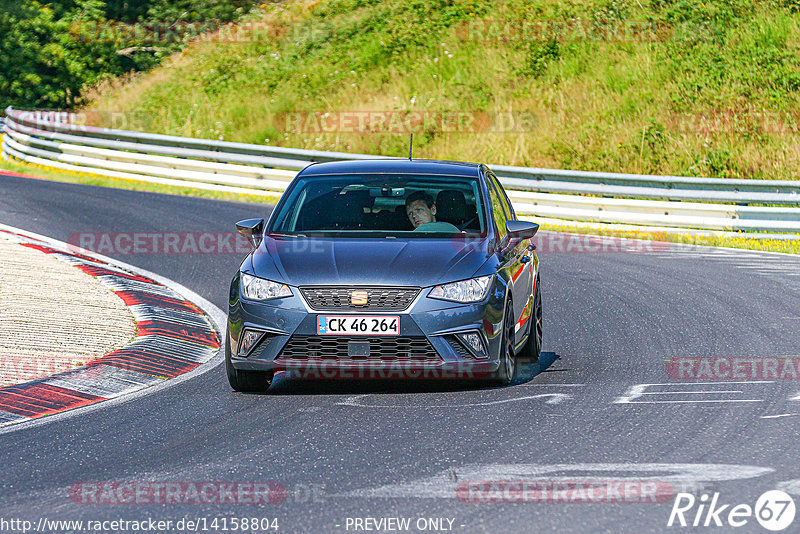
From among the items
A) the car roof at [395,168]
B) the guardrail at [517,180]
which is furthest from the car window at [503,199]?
the guardrail at [517,180]

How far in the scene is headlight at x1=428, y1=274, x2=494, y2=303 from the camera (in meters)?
8.10

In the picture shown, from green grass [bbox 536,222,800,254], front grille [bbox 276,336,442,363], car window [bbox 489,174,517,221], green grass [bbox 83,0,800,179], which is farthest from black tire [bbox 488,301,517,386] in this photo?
green grass [bbox 83,0,800,179]

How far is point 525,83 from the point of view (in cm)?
3177

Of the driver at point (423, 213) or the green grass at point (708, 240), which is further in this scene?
the green grass at point (708, 240)

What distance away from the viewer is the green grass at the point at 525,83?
27.2 meters

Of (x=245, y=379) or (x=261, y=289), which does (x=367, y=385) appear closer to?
(x=245, y=379)

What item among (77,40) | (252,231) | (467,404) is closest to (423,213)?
(252,231)

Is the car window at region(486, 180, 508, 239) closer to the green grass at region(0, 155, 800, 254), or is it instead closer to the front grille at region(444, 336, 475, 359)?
the front grille at region(444, 336, 475, 359)

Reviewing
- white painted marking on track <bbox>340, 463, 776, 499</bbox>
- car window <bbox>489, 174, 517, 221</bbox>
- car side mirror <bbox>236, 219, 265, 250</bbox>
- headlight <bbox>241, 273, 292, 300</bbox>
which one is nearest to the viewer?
white painted marking on track <bbox>340, 463, 776, 499</bbox>

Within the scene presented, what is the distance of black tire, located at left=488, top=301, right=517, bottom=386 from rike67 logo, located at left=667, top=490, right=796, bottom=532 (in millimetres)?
2974

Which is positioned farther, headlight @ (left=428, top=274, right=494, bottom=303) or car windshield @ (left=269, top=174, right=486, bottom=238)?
car windshield @ (left=269, top=174, right=486, bottom=238)

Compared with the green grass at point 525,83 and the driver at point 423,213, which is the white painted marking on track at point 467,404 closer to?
the driver at point 423,213

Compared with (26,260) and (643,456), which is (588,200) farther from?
(643,456)

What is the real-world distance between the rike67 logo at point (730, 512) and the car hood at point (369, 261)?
303 centimetres
